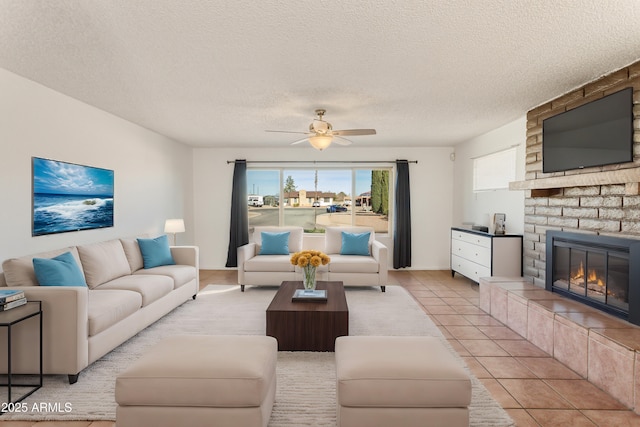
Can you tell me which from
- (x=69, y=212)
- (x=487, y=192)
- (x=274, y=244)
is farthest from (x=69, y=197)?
(x=487, y=192)

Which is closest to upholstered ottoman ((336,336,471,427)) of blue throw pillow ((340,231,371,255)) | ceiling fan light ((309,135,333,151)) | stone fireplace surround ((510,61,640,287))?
stone fireplace surround ((510,61,640,287))

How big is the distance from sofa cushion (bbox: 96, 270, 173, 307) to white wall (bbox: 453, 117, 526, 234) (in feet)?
14.8

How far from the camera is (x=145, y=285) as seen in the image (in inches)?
141

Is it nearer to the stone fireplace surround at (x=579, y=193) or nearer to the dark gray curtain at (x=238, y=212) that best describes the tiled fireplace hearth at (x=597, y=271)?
the stone fireplace surround at (x=579, y=193)

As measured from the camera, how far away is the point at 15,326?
2.53 metres

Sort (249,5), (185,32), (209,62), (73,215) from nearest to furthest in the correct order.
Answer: (249,5)
(185,32)
(209,62)
(73,215)

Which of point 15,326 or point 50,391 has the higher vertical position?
point 15,326

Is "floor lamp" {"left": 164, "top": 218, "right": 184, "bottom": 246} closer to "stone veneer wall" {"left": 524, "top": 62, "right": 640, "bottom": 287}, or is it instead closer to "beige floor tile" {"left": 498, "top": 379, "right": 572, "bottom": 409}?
"beige floor tile" {"left": 498, "top": 379, "right": 572, "bottom": 409}

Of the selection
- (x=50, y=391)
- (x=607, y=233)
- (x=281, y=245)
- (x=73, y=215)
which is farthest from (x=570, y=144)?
(x=73, y=215)

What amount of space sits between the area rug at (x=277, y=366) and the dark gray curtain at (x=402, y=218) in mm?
1908

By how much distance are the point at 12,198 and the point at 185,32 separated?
2.20 m

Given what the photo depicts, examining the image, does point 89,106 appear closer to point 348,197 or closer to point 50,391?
point 50,391

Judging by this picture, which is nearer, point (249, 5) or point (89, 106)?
point (249, 5)

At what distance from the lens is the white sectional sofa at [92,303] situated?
8.32 feet
